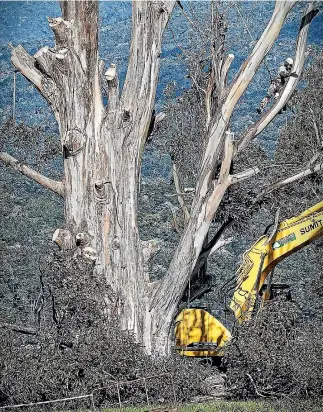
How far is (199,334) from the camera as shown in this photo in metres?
14.0

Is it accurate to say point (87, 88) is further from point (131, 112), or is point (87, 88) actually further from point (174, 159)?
point (174, 159)

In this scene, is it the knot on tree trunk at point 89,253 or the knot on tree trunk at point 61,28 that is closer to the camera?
the knot on tree trunk at point 61,28

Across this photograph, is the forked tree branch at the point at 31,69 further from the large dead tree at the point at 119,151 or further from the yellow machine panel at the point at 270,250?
the yellow machine panel at the point at 270,250

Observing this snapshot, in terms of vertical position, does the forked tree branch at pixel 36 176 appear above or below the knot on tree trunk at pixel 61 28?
below

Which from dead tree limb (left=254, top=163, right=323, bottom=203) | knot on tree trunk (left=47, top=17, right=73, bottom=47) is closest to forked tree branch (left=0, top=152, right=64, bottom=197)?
knot on tree trunk (left=47, top=17, right=73, bottom=47)

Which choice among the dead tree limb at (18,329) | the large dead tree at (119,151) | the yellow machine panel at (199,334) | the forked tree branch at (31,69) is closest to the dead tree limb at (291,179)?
the large dead tree at (119,151)

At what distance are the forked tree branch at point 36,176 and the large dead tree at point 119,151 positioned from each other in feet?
0.04

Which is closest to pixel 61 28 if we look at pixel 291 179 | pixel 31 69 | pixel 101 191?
pixel 31 69

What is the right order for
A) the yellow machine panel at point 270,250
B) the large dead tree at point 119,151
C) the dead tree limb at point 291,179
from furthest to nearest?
the dead tree limb at point 291,179 < the yellow machine panel at point 270,250 < the large dead tree at point 119,151

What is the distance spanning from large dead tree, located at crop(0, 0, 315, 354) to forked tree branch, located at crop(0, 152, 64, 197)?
0.01 meters

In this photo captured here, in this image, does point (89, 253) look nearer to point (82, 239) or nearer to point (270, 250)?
point (82, 239)

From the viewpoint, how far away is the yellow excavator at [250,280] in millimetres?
13422

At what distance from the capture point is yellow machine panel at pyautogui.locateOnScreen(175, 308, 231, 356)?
45.0 feet

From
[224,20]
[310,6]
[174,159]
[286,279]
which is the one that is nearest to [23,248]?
[286,279]
